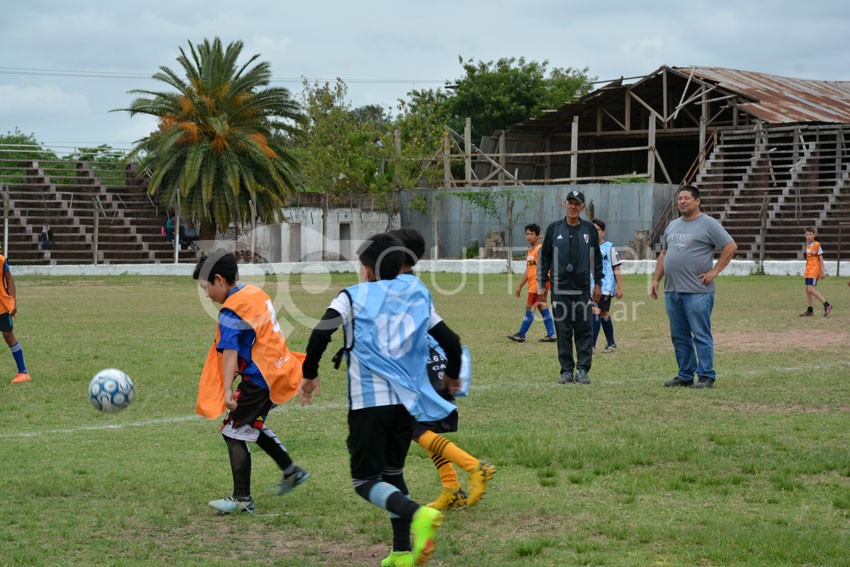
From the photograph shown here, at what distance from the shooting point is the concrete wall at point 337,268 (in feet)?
112

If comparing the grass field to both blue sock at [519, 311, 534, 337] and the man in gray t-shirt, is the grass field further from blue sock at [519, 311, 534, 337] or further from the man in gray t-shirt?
blue sock at [519, 311, 534, 337]

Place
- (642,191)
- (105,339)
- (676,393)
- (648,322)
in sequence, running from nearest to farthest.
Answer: (676,393), (105,339), (648,322), (642,191)

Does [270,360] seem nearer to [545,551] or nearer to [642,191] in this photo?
[545,551]

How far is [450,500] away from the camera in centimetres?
626

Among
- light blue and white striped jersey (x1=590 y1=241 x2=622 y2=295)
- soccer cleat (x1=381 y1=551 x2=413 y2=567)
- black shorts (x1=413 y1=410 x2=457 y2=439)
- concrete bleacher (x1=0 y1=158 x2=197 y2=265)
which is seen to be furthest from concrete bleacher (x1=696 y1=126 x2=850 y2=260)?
soccer cleat (x1=381 y1=551 x2=413 y2=567)

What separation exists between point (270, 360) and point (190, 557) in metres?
1.32

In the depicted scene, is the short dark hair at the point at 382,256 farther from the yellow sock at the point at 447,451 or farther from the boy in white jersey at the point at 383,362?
the yellow sock at the point at 447,451

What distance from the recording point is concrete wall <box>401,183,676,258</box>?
41.3 m

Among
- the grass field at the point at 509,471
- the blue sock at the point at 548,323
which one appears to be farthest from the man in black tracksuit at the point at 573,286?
the blue sock at the point at 548,323

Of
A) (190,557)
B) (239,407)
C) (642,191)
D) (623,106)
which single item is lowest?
(190,557)

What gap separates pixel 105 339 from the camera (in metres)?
16.1

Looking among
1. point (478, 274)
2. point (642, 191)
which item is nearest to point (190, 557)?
point (478, 274)

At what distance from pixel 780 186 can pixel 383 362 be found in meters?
41.3

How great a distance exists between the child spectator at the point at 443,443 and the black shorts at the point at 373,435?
0.43 meters
